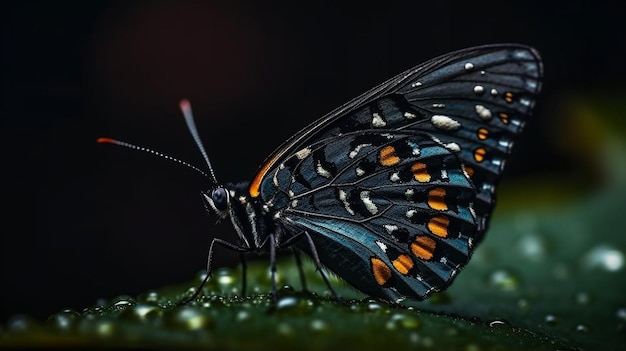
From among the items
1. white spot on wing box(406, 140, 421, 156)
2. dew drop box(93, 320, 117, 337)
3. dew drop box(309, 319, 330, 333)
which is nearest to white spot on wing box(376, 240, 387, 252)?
white spot on wing box(406, 140, 421, 156)

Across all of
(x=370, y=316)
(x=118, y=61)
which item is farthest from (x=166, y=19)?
(x=370, y=316)

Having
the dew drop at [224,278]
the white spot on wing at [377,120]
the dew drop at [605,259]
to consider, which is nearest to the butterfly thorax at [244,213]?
the dew drop at [224,278]

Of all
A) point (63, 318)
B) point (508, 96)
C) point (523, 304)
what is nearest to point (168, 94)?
point (508, 96)

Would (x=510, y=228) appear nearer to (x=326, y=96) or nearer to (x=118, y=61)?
(x=326, y=96)

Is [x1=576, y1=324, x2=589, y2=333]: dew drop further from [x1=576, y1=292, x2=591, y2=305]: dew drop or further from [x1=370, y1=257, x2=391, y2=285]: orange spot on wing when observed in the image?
[x1=370, y1=257, x2=391, y2=285]: orange spot on wing

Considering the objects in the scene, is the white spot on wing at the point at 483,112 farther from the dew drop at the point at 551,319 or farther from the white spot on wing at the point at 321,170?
the dew drop at the point at 551,319

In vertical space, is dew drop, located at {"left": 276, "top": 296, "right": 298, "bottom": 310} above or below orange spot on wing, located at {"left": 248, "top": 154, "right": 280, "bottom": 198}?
below

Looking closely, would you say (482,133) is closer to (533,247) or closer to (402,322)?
(533,247)

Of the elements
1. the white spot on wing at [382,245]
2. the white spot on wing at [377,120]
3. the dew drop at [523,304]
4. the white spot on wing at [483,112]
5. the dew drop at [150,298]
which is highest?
the white spot on wing at [377,120]
